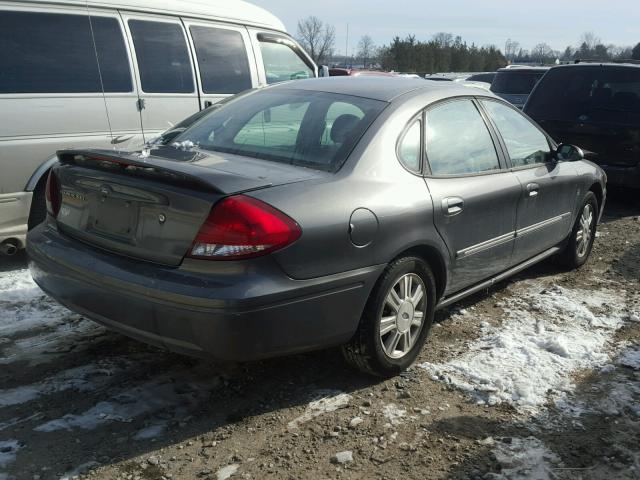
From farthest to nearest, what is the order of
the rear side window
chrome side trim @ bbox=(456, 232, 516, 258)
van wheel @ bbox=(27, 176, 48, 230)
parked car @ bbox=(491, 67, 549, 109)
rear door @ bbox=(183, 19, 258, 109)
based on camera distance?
parked car @ bbox=(491, 67, 549, 109), rear door @ bbox=(183, 19, 258, 109), van wheel @ bbox=(27, 176, 48, 230), the rear side window, chrome side trim @ bbox=(456, 232, 516, 258)

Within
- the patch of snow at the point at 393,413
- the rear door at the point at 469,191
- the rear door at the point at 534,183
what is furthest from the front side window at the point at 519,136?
the patch of snow at the point at 393,413

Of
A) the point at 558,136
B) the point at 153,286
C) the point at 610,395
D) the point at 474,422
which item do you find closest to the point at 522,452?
the point at 474,422

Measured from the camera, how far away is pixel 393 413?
322cm

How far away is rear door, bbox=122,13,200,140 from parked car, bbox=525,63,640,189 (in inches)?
186

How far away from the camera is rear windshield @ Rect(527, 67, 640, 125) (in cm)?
802

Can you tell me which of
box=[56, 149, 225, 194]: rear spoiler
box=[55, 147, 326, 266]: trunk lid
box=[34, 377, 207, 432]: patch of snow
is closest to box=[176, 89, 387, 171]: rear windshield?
box=[55, 147, 326, 266]: trunk lid

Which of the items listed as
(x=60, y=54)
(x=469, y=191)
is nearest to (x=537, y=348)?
(x=469, y=191)

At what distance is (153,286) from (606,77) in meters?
7.33

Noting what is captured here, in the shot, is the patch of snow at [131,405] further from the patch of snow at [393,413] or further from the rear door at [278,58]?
the rear door at [278,58]

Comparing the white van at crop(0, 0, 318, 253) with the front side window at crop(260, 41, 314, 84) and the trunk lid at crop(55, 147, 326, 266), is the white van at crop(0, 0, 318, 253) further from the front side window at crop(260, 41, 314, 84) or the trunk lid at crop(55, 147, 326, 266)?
the trunk lid at crop(55, 147, 326, 266)

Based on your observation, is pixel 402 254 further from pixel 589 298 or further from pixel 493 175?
pixel 589 298

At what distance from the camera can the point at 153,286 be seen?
9.33 feet

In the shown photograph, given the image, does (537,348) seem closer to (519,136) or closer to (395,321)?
(395,321)

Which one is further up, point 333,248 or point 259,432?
point 333,248
